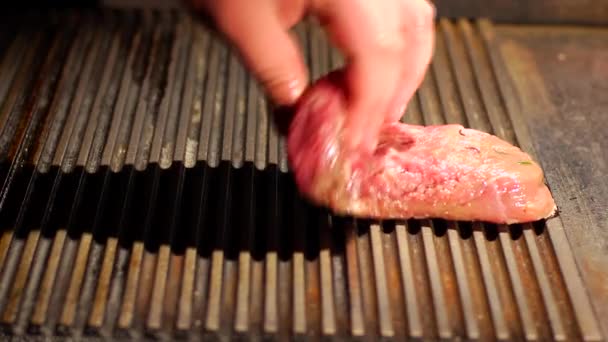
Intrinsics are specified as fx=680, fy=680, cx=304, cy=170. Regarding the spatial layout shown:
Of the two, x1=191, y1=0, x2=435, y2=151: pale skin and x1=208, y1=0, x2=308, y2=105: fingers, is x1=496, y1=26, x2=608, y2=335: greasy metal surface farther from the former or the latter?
x1=208, y1=0, x2=308, y2=105: fingers

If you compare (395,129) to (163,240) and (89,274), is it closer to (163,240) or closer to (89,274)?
(163,240)

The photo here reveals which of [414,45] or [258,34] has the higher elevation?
[258,34]

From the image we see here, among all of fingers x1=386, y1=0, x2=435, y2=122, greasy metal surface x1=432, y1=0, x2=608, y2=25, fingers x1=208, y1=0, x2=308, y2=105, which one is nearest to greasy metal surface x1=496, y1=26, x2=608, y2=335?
greasy metal surface x1=432, y1=0, x2=608, y2=25

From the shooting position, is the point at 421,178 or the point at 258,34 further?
the point at 421,178

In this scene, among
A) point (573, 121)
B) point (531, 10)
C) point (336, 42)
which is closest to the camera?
point (336, 42)

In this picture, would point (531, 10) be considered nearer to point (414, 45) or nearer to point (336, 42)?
point (414, 45)

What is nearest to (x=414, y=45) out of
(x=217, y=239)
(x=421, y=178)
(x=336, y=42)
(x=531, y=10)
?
(x=336, y=42)

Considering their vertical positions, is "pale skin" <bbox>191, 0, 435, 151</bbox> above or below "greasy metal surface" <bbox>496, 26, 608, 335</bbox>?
above
